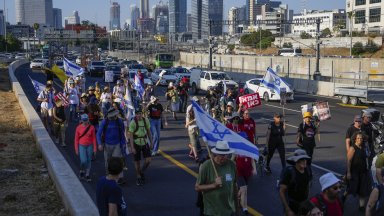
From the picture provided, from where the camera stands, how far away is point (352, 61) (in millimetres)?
50250

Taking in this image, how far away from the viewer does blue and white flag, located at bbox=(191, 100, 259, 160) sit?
7507 millimetres

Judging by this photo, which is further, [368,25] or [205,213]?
[368,25]

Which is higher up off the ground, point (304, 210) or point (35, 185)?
point (304, 210)

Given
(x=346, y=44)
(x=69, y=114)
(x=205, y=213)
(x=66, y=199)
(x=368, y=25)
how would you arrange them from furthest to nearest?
1. (x=368, y=25)
2. (x=346, y=44)
3. (x=69, y=114)
4. (x=66, y=199)
5. (x=205, y=213)

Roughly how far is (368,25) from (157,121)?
105556 mm

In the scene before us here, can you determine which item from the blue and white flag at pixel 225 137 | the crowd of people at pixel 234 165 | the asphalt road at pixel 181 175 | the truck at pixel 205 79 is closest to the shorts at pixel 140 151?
the crowd of people at pixel 234 165

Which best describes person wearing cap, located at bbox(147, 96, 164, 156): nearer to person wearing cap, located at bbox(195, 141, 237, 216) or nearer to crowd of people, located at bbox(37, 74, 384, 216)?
crowd of people, located at bbox(37, 74, 384, 216)

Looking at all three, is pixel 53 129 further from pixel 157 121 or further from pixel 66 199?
pixel 66 199

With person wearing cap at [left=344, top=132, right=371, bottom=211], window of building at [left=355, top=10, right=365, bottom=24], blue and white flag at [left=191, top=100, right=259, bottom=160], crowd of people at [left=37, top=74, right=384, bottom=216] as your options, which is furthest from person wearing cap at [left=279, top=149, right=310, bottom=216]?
window of building at [left=355, top=10, right=365, bottom=24]

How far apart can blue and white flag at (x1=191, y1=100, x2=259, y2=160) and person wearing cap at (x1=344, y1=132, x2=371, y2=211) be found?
243 centimetres

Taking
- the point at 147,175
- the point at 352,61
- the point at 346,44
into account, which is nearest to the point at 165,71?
the point at 352,61

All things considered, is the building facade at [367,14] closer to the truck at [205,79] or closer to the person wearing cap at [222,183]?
the truck at [205,79]

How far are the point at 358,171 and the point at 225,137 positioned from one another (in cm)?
299

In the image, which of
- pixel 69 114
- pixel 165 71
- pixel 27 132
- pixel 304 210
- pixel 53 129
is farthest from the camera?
pixel 165 71
